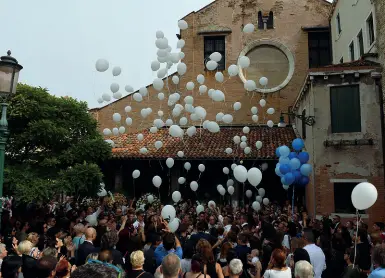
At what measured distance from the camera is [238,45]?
22.2 metres

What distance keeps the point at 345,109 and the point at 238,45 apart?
980 centimetres

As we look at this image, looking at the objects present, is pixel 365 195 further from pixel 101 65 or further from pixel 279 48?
pixel 279 48

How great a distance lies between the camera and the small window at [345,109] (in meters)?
14.0

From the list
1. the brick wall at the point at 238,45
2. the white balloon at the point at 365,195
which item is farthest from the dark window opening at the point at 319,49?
the white balloon at the point at 365,195

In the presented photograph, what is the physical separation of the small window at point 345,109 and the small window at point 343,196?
2.09 meters

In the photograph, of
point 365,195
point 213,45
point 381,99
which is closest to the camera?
point 365,195

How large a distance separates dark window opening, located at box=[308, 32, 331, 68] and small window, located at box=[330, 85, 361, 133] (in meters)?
8.11

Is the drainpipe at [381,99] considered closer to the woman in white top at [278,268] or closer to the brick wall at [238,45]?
the brick wall at [238,45]

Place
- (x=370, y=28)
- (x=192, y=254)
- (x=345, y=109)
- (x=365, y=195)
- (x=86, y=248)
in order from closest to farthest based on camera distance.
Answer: (x=192, y=254) < (x=86, y=248) < (x=365, y=195) < (x=345, y=109) < (x=370, y=28)

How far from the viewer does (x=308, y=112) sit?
15.5m

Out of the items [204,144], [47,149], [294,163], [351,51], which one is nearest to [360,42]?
[351,51]

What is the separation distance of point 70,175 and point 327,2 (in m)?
18.3

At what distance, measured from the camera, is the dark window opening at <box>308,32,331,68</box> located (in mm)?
21837

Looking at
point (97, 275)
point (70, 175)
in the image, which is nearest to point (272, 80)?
point (70, 175)
